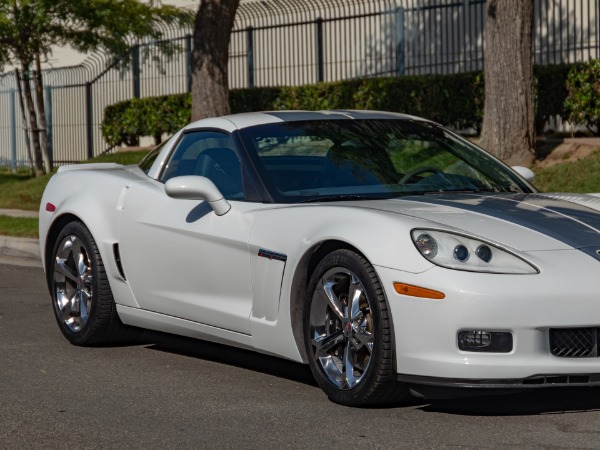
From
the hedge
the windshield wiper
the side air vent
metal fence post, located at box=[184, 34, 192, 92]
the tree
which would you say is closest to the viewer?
the windshield wiper

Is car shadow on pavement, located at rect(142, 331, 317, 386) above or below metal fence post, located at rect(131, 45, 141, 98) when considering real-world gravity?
below

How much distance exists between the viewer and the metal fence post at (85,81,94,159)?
27.5 meters

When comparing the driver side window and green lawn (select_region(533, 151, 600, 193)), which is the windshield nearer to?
the driver side window

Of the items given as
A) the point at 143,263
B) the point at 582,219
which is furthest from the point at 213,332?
the point at 582,219

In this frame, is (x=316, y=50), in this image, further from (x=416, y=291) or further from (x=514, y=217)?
(x=416, y=291)

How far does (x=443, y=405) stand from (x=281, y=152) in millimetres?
1735

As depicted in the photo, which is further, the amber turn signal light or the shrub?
the shrub

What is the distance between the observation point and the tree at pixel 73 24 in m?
23.0

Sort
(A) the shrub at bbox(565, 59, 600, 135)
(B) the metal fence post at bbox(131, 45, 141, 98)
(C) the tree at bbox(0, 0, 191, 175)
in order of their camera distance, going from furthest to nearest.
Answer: (B) the metal fence post at bbox(131, 45, 141, 98)
(C) the tree at bbox(0, 0, 191, 175)
(A) the shrub at bbox(565, 59, 600, 135)

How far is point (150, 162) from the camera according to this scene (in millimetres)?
7934

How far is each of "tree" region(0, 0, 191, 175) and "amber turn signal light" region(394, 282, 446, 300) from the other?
58.8 feet

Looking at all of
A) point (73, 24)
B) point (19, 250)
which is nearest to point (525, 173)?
point (19, 250)

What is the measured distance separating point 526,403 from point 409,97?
12.8 m

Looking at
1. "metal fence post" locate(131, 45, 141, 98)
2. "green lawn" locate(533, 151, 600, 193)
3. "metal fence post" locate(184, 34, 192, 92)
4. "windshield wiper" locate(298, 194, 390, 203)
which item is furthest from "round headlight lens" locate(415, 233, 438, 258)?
"metal fence post" locate(131, 45, 141, 98)
